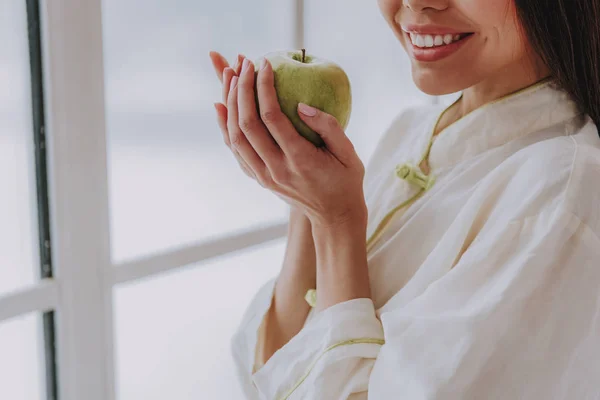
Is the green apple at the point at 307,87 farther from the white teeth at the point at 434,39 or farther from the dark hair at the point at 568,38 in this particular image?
the dark hair at the point at 568,38

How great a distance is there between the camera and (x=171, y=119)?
4.74 feet

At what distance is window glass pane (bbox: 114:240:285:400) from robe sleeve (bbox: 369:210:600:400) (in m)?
0.86

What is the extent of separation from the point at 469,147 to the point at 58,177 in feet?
2.34

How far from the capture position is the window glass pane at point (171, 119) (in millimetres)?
1309

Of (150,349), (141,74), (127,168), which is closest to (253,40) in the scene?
(141,74)

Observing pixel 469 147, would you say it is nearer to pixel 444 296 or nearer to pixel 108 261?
pixel 444 296

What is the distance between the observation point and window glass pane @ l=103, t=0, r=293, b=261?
1.31m

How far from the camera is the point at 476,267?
672 mm

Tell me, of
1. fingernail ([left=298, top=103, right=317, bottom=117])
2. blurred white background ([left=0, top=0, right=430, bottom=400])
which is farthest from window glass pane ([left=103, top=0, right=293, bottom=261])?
fingernail ([left=298, top=103, right=317, bottom=117])

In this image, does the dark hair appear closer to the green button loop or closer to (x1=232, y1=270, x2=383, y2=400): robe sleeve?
the green button loop

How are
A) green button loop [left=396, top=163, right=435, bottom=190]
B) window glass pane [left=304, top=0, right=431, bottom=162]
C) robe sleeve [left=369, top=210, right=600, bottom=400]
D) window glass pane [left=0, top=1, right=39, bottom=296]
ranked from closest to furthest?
robe sleeve [left=369, top=210, right=600, bottom=400] < green button loop [left=396, top=163, right=435, bottom=190] < window glass pane [left=0, top=1, right=39, bottom=296] < window glass pane [left=304, top=0, right=431, bottom=162]

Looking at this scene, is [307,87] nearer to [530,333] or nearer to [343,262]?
[343,262]

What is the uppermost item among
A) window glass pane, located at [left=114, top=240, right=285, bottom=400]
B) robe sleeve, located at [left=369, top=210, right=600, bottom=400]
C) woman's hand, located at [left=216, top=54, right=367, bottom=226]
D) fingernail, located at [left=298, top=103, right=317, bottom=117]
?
fingernail, located at [left=298, top=103, right=317, bottom=117]

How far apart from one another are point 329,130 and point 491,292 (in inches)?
9.9
